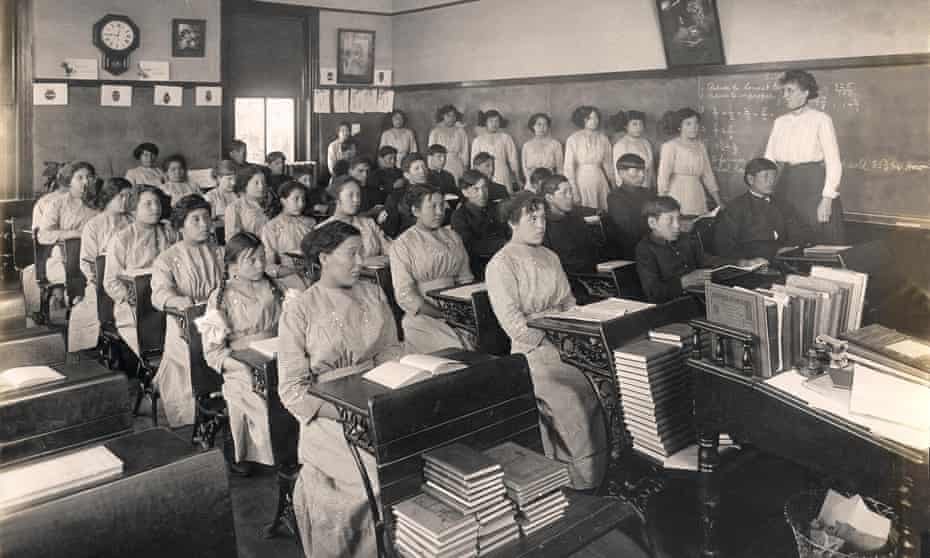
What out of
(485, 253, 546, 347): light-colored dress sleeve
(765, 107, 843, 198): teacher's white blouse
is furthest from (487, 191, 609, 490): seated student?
(765, 107, 843, 198): teacher's white blouse

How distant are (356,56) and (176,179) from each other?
3130 millimetres

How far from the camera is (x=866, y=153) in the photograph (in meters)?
5.51

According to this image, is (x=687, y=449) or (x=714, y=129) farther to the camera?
(x=714, y=129)

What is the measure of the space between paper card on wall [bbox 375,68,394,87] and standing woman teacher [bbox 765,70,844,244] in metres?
5.82

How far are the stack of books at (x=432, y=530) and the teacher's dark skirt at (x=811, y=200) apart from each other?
4.54 meters

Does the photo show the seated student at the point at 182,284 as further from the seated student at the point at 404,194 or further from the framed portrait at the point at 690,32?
the framed portrait at the point at 690,32

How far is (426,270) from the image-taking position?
4.54 meters

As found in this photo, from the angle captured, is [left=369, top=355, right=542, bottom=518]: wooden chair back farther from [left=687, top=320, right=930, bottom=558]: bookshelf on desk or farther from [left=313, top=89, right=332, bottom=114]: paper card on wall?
[left=313, top=89, right=332, bottom=114]: paper card on wall

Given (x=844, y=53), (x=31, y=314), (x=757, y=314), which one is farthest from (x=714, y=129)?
(x=31, y=314)

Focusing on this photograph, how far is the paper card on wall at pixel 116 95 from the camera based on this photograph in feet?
28.0

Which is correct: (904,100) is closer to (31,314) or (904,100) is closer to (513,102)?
(513,102)

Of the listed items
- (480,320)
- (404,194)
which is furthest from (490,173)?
(480,320)

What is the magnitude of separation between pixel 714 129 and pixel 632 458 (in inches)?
167

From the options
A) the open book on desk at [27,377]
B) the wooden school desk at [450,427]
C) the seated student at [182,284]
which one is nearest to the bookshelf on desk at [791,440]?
the wooden school desk at [450,427]
